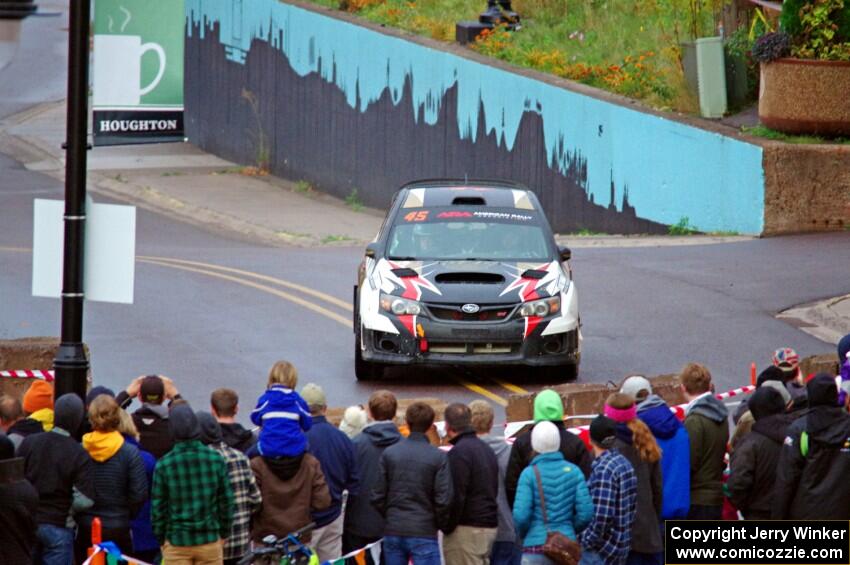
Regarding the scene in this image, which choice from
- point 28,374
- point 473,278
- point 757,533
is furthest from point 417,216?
point 757,533

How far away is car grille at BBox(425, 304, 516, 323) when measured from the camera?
15.9 m

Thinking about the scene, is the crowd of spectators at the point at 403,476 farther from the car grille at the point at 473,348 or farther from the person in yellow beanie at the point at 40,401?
the car grille at the point at 473,348

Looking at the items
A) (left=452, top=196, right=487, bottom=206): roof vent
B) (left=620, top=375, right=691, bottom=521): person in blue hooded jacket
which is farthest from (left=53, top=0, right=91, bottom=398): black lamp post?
(left=452, top=196, right=487, bottom=206): roof vent

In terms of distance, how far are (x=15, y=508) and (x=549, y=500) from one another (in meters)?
3.04

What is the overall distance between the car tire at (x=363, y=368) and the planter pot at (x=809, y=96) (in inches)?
482

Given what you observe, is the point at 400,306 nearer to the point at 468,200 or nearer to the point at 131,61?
the point at 468,200

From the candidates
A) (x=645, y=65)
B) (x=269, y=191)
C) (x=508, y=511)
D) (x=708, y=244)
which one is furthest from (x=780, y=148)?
(x=508, y=511)

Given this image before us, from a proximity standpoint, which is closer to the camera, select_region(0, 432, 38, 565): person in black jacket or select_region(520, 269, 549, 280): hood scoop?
select_region(0, 432, 38, 565): person in black jacket

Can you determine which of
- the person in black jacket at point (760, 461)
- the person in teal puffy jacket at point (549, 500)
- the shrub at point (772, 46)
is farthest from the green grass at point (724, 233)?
the person in teal puffy jacket at point (549, 500)

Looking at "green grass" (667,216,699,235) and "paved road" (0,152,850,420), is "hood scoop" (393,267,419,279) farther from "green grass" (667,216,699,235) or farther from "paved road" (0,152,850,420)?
"green grass" (667,216,699,235)

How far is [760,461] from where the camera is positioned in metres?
10.2

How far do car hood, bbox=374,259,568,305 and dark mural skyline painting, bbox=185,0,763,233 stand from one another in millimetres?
10495

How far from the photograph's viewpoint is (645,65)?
1205 inches

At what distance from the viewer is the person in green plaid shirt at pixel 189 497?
919 centimetres
